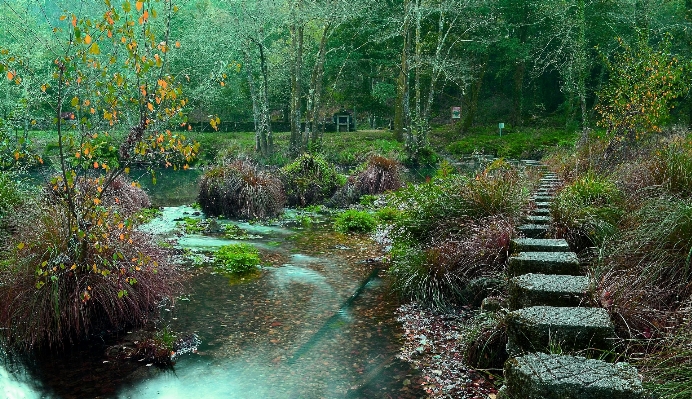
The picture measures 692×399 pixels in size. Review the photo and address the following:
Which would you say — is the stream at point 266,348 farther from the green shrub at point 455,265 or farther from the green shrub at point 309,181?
the green shrub at point 309,181

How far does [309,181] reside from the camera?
586 inches

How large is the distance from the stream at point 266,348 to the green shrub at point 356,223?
105 inches

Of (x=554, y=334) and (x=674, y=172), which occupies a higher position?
(x=674, y=172)

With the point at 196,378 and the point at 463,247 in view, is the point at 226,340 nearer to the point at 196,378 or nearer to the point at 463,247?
the point at 196,378

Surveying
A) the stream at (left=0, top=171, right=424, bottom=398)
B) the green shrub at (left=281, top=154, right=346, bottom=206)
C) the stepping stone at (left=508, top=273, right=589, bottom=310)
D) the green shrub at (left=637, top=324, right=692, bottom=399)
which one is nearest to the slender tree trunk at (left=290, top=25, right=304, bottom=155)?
the green shrub at (left=281, top=154, right=346, bottom=206)

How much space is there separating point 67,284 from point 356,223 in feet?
21.7

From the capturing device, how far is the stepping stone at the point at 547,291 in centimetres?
396

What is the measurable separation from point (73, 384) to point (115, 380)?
12.7 inches

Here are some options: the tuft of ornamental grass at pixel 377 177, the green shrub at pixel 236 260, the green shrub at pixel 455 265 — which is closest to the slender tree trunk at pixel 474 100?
the tuft of ornamental grass at pixel 377 177

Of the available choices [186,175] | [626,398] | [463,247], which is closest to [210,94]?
[186,175]

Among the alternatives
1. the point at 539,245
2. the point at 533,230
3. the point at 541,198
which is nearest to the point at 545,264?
the point at 539,245

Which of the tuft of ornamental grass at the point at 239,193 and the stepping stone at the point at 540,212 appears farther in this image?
the tuft of ornamental grass at the point at 239,193

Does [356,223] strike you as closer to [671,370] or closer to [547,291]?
[547,291]

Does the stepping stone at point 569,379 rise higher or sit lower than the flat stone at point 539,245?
lower
